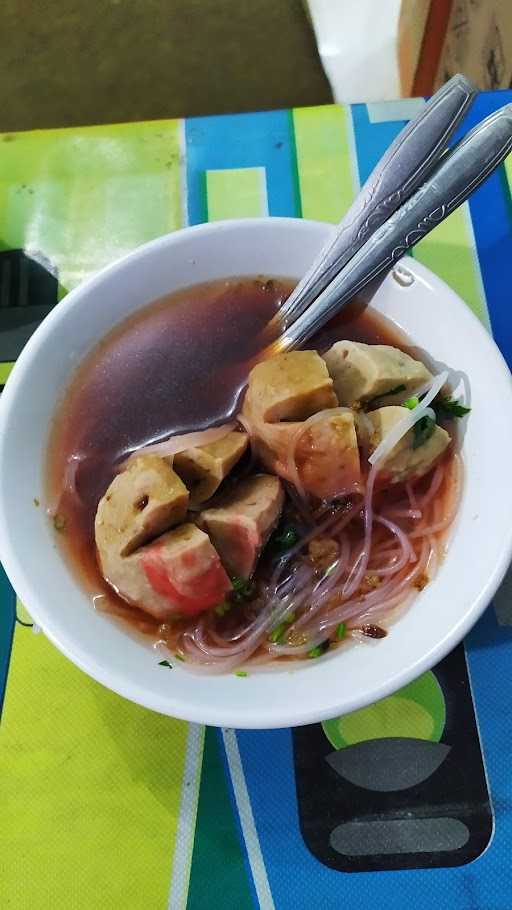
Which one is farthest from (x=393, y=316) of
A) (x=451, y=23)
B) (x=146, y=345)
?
(x=451, y=23)

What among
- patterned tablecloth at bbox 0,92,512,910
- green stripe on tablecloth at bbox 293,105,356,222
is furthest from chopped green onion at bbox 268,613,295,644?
green stripe on tablecloth at bbox 293,105,356,222

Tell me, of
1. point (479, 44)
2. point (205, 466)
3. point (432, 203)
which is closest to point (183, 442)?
point (205, 466)

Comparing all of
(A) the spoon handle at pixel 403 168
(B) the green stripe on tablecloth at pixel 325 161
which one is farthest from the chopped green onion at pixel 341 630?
(B) the green stripe on tablecloth at pixel 325 161

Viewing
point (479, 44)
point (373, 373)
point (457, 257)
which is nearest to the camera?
point (373, 373)

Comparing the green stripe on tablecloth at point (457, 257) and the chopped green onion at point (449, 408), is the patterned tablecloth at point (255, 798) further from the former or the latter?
the green stripe on tablecloth at point (457, 257)

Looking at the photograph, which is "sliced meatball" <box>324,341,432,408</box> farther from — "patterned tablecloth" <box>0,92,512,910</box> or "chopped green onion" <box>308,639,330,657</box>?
"chopped green onion" <box>308,639,330,657</box>

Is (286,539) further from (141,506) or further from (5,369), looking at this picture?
(5,369)
